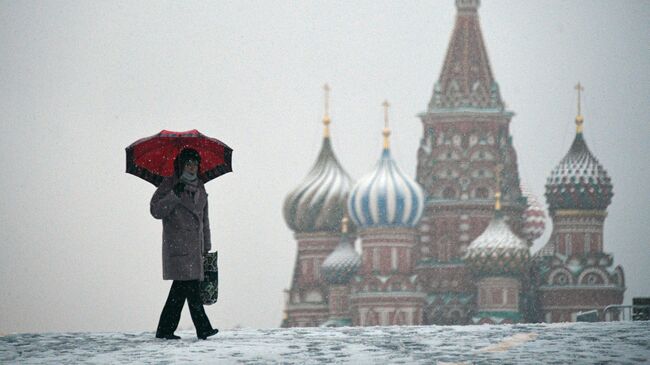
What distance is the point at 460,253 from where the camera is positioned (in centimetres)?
8112

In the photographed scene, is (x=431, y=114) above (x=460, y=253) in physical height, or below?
above

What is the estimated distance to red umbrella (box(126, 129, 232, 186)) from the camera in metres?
15.8

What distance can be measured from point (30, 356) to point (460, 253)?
6654cm

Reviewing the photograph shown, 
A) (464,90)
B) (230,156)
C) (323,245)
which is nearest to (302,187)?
(323,245)

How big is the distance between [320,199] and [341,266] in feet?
15.3

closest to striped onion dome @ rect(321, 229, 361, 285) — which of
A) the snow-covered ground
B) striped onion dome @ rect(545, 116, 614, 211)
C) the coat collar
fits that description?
striped onion dome @ rect(545, 116, 614, 211)

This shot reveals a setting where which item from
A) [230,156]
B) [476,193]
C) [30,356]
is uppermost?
[476,193]

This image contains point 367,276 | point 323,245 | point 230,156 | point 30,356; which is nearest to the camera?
point 30,356

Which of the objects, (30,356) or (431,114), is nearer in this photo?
(30,356)

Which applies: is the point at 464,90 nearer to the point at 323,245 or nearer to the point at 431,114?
the point at 431,114

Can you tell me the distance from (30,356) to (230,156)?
2.31 m

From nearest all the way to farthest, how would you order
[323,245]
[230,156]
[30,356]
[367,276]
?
[30,356], [230,156], [367,276], [323,245]

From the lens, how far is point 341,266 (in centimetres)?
8212

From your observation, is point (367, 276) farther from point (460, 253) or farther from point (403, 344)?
point (403, 344)
